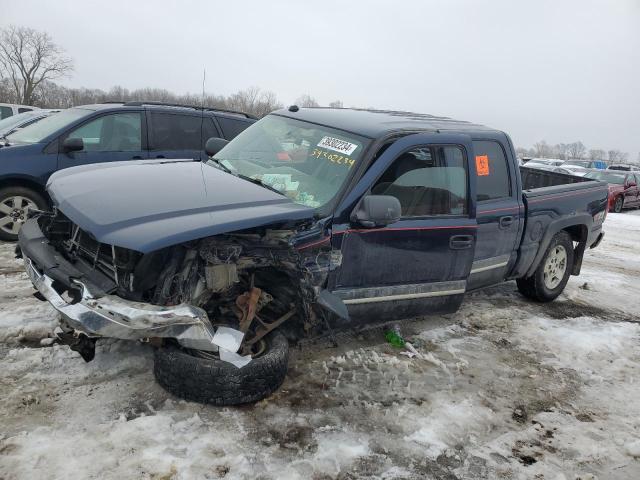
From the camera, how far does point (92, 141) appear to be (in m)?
6.55

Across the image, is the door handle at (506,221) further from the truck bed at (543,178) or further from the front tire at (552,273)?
the truck bed at (543,178)

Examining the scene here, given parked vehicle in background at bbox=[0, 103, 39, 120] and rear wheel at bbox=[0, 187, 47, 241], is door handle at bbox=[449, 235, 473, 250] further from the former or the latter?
parked vehicle in background at bbox=[0, 103, 39, 120]

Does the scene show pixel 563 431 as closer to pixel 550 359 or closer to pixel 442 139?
pixel 550 359

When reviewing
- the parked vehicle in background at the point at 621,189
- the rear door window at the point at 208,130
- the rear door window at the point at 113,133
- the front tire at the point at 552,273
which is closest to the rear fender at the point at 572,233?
the front tire at the point at 552,273

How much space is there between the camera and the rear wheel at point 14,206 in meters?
6.09

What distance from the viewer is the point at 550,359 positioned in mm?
4375

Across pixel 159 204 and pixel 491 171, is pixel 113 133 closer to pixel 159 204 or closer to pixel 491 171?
pixel 159 204

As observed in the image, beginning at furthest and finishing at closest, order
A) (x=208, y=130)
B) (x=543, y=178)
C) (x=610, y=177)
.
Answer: (x=610, y=177) → (x=208, y=130) → (x=543, y=178)

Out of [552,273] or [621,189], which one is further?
[621,189]

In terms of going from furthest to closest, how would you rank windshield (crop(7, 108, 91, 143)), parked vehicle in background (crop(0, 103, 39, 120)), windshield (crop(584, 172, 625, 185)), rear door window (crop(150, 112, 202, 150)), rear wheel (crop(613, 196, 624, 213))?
parked vehicle in background (crop(0, 103, 39, 120)), windshield (crop(584, 172, 625, 185)), rear wheel (crop(613, 196, 624, 213)), rear door window (crop(150, 112, 202, 150)), windshield (crop(7, 108, 91, 143))

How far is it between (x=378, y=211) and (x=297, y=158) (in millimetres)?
966

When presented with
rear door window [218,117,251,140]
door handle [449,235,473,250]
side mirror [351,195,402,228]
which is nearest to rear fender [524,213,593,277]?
door handle [449,235,473,250]

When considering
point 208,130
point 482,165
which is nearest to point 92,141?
point 208,130

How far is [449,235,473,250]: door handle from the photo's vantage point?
3.99 meters
